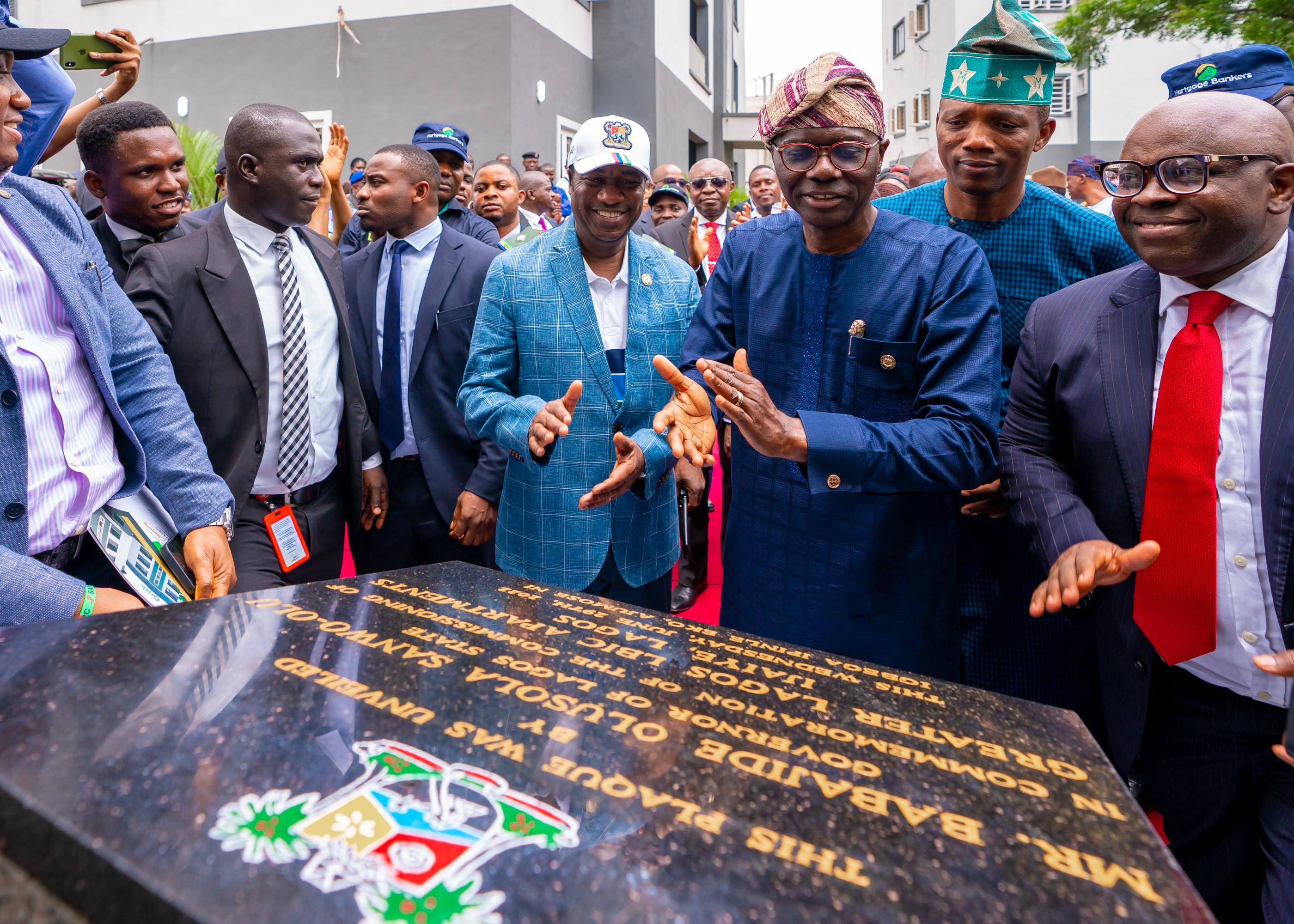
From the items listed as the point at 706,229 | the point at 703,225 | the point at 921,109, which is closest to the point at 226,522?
the point at 706,229

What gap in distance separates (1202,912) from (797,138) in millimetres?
1663

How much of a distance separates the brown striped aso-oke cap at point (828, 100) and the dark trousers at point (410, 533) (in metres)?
1.84

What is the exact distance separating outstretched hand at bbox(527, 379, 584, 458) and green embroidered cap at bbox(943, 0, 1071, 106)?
1.36m

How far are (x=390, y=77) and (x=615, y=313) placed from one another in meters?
11.1

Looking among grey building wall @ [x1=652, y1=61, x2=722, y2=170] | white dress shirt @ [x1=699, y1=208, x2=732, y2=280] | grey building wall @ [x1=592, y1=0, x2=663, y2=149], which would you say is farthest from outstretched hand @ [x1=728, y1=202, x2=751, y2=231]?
grey building wall @ [x1=652, y1=61, x2=722, y2=170]

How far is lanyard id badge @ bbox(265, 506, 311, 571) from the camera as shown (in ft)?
8.45

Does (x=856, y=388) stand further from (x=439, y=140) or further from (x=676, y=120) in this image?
(x=676, y=120)

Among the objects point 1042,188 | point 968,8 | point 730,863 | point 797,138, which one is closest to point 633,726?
point 730,863

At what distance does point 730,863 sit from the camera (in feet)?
2.79

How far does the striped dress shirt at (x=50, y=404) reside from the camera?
163 centimetres

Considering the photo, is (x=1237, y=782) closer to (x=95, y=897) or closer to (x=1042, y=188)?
(x=1042, y=188)

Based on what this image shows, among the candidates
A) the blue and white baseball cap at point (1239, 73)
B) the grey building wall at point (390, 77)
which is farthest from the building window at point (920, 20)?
the blue and white baseball cap at point (1239, 73)

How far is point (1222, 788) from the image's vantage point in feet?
5.56

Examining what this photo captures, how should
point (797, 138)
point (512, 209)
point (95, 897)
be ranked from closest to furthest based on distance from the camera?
point (95, 897) < point (797, 138) < point (512, 209)
